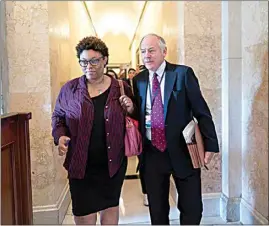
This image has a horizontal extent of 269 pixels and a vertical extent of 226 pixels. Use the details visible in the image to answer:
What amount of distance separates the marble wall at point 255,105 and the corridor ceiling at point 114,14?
297cm

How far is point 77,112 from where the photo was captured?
153cm

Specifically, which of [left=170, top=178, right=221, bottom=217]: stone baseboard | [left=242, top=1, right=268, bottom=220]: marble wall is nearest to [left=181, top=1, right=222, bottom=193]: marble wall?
[left=242, top=1, right=268, bottom=220]: marble wall

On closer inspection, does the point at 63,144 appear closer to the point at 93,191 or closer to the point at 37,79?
the point at 93,191

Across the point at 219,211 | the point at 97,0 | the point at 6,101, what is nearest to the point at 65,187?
the point at 6,101

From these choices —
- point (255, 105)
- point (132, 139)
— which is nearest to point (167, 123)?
point (132, 139)

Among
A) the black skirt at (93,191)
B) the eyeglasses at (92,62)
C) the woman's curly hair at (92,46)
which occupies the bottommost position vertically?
the black skirt at (93,191)

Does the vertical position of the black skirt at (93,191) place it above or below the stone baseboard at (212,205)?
above

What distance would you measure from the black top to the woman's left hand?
0.27 feet

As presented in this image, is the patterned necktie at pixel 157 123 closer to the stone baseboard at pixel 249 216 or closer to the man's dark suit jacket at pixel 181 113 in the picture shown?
the man's dark suit jacket at pixel 181 113

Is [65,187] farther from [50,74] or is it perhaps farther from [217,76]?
[217,76]

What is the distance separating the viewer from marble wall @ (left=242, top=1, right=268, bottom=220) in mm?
1924

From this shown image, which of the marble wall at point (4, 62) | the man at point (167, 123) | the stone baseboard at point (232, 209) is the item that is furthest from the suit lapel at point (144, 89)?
the stone baseboard at point (232, 209)

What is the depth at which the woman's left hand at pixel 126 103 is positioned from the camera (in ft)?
5.19

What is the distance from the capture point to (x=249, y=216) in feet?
7.15
